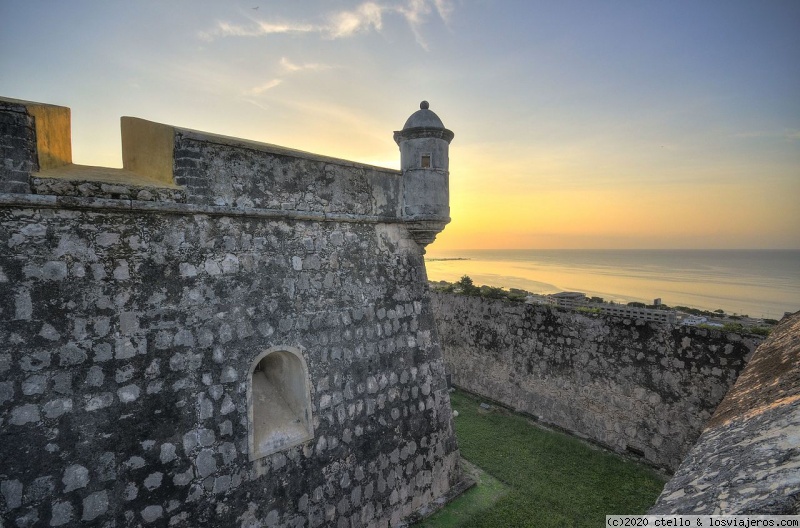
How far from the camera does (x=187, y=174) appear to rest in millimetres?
4879

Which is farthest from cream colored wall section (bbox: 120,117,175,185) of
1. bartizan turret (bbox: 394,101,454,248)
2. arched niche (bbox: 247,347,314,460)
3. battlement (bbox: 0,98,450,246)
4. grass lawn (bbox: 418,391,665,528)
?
grass lawn (bbox: 418,391,665,528)

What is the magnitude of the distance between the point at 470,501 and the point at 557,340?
4.72m

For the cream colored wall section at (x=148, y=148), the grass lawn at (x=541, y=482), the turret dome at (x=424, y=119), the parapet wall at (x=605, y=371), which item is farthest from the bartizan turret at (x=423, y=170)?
the grass lawn at (x=541, y=482)

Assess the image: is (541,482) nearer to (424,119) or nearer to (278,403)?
(278,403)

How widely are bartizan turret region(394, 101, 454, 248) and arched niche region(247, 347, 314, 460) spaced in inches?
131

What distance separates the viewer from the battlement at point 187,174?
157 inches

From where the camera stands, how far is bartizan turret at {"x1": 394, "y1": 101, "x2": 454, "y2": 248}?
7.32 meters

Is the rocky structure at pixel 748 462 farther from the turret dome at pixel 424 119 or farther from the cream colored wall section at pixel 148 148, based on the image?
the turret dome at pixel 424 119

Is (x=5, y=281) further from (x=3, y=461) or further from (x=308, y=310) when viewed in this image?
(x=308, y=310)

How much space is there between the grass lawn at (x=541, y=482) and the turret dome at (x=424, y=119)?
6993 mm

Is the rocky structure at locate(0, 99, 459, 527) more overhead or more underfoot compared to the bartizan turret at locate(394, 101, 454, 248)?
→ more underfoot

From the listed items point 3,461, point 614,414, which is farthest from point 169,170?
point 614,414

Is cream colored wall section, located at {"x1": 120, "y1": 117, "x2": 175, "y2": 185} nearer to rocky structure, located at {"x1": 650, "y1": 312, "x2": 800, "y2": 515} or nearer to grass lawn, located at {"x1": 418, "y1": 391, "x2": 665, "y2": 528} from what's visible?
rocky structure, located at {"x1": 650, "y1": 312, "x2": 800, "y2": 515}

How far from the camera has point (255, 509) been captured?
502 cm
